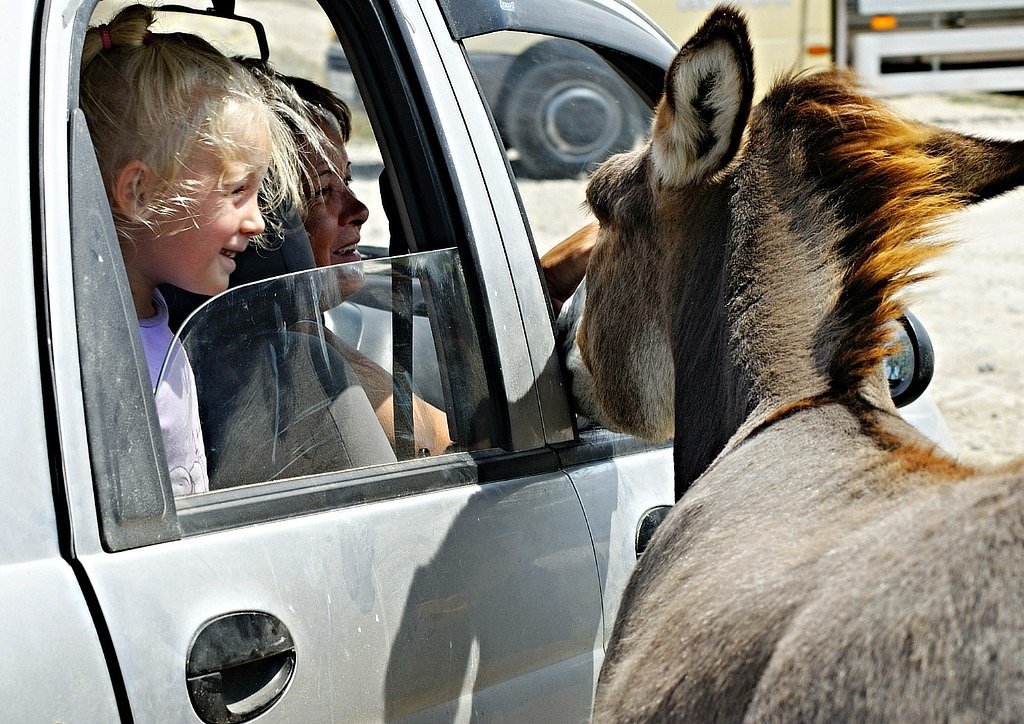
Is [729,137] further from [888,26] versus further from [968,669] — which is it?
[888,26]

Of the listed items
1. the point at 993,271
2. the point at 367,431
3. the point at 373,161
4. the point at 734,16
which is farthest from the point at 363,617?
the point at 373,161

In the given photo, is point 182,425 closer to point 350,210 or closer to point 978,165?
point 350,210

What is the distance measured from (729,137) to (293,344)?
2.94ft

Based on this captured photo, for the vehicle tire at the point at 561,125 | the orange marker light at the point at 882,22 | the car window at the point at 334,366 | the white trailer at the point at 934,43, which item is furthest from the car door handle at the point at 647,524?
the orange marker light at the point at 882,22

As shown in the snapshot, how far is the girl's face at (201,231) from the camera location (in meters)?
2.28

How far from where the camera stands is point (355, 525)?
193 centimetres

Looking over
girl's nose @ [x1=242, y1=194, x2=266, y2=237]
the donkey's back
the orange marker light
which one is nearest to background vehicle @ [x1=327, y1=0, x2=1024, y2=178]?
the orange marker light

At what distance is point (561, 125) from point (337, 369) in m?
10.9

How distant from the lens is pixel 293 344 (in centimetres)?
210

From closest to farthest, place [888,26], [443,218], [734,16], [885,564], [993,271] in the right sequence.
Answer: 1. [885,564]
2. [734,16]
3. [443,218]
4. [993,271]
5. [888,26]

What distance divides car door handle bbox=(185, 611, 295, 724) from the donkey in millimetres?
513

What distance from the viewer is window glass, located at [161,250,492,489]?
2000mm

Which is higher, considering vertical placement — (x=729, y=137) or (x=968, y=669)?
(x=729, y=137)

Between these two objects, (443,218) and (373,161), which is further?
(373,161)
